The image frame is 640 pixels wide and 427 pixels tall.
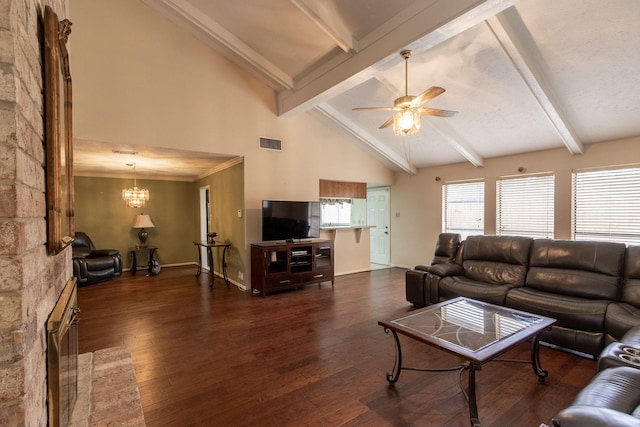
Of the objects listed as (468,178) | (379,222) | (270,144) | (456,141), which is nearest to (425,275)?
(456,141)

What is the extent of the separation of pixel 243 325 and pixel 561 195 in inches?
211

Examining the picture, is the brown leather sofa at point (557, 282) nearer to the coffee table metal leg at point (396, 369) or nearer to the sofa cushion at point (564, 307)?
the sofa cushion at point (564, 307)

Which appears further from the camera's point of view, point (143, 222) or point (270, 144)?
point (143, 222)

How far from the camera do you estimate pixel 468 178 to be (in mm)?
6266

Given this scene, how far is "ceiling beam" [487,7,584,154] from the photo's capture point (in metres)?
3.09

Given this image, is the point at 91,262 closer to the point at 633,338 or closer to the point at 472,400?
the point at 472,400

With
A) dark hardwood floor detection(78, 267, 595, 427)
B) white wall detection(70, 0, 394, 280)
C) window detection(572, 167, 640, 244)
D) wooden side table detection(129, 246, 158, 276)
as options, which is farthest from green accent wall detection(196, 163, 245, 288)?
window detection(572, 167, 640, 244)

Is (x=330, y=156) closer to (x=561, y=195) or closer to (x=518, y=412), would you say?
(x=561, y=195)

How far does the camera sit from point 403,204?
7488 mm

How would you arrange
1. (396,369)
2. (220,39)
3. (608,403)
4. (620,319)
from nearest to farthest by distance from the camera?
(608,403)
(396,369)
(620,319)
(220,39)

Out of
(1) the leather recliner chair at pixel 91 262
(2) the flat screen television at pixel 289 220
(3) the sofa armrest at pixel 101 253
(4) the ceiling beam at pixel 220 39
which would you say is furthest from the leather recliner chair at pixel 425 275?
(3) the sofa armrest at pixel 101 253

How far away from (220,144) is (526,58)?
4.22m

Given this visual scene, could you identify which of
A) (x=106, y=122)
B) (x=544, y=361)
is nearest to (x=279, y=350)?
(x=544, y=361)

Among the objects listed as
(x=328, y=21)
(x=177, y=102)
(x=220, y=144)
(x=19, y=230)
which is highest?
(x=328, y=21)
